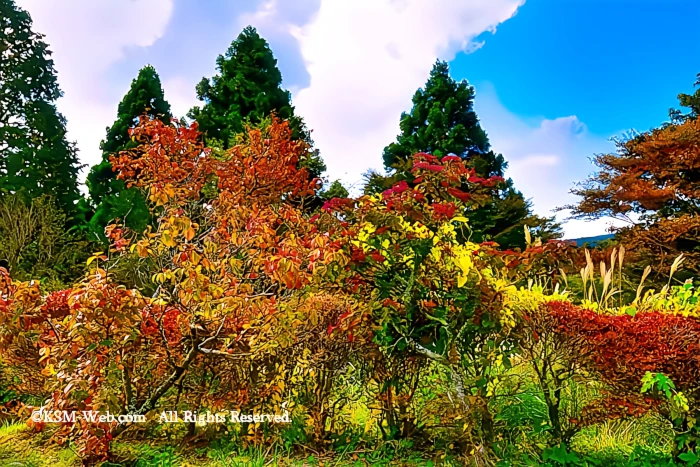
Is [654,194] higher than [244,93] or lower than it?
lower

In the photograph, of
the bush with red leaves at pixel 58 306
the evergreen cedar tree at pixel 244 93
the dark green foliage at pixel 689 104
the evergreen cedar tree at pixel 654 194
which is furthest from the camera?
the dark green foliage at pixel 689 104

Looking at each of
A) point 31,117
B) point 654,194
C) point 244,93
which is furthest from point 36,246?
point 654,194

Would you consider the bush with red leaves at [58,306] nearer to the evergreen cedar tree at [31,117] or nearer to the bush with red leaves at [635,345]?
the bush with red leaves at [635,345]

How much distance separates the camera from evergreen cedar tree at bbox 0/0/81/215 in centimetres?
1174

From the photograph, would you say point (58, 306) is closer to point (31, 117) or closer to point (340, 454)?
point (340, 454)

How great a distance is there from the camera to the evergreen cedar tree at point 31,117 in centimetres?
1174

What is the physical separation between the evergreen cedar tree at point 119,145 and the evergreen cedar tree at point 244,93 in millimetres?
1294

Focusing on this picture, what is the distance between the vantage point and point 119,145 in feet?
41.3

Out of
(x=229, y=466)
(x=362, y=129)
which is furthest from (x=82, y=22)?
(x=229, y=466)

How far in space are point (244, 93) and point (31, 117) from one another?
6100 mm

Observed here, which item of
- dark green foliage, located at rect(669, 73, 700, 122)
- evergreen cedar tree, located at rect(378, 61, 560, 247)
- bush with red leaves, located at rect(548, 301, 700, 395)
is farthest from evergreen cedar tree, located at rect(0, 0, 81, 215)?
dark green foliage, located at rect(669, 73, 700, 122)

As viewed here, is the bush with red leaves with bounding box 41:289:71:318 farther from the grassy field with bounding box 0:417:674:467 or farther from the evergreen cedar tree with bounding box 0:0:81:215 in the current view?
the evergreen cedar tree with bounding box 0:0:81:215

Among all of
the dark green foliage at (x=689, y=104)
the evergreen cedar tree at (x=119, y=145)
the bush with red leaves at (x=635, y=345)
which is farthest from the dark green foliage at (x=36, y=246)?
the dark green foliage at (x=689, y=104)

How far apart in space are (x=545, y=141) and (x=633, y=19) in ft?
5.81
